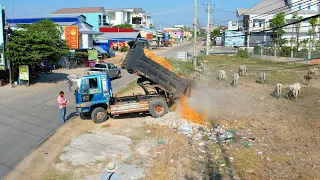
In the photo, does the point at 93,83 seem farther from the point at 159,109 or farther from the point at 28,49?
the point at 28,49

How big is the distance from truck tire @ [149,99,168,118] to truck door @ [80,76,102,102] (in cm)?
237

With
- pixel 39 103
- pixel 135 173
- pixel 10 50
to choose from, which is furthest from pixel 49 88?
pixel 135 173

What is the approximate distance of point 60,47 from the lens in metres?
28.2

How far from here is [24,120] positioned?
49.6 ft

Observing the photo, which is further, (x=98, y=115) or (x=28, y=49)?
(x=28, y=49)

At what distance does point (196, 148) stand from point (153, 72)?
4.92 metres

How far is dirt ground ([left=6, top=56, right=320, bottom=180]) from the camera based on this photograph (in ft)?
30.3

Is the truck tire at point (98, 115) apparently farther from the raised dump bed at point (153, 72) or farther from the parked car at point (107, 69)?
the parked car at point (107, 69)

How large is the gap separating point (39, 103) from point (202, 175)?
13.0m

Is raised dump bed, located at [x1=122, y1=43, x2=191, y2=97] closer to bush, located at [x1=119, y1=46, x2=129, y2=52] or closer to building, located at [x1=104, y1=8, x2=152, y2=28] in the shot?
bush, located at [x1=119, y1=46, x2=129, y2=52]

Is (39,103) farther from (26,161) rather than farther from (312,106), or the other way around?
(312,106)

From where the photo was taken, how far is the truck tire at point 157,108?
14.9 m

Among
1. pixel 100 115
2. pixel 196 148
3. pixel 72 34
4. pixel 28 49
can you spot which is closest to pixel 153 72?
pixel 100 115

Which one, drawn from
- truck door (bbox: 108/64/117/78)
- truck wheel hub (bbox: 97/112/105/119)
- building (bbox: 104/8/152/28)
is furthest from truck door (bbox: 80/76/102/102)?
building (bbox: 104/8/152/28)
